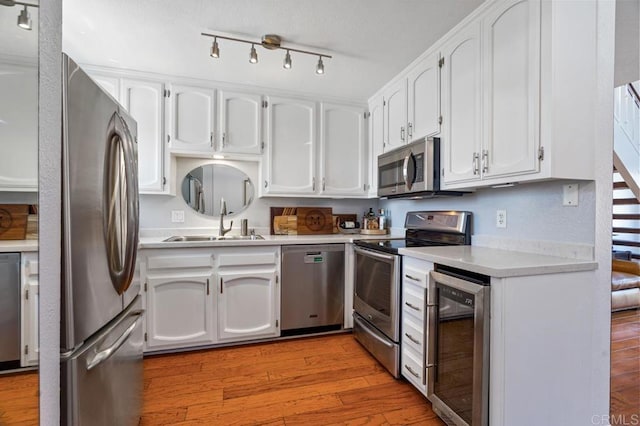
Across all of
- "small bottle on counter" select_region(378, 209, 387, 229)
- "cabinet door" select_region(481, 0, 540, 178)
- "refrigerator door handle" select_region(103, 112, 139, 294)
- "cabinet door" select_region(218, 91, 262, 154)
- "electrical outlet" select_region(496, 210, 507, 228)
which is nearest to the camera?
"refrigerator door handle" select_region(103, 112, 139, 294)

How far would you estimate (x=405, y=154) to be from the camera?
237 cm

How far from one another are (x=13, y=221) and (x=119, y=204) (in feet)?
1.73

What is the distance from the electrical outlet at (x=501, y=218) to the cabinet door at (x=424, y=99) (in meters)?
0.69

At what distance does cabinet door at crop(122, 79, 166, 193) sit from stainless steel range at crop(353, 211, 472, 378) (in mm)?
1856

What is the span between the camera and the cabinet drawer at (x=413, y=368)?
5.65 ft

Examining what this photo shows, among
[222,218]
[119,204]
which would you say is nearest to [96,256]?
[119,204]

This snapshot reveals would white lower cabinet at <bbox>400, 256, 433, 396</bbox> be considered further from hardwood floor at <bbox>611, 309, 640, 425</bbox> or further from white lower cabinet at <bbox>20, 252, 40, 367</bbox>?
white lower cabinet at <bbox>20, 252, 40, 367</bbox>

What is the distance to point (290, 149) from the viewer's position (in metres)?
2.89

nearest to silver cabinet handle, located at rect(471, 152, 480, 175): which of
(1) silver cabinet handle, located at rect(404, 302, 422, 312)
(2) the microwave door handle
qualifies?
(2) the microwave door handle

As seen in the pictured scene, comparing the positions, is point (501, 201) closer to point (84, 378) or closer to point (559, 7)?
point (559, 7)

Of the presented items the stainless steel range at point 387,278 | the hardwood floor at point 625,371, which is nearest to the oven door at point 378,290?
the stainless steel range at point 387,278

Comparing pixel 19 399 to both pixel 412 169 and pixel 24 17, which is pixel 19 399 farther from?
pixel 412 169

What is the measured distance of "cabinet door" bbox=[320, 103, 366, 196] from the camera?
9.85 feet

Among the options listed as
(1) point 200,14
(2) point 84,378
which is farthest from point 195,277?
(1) point 200,14
